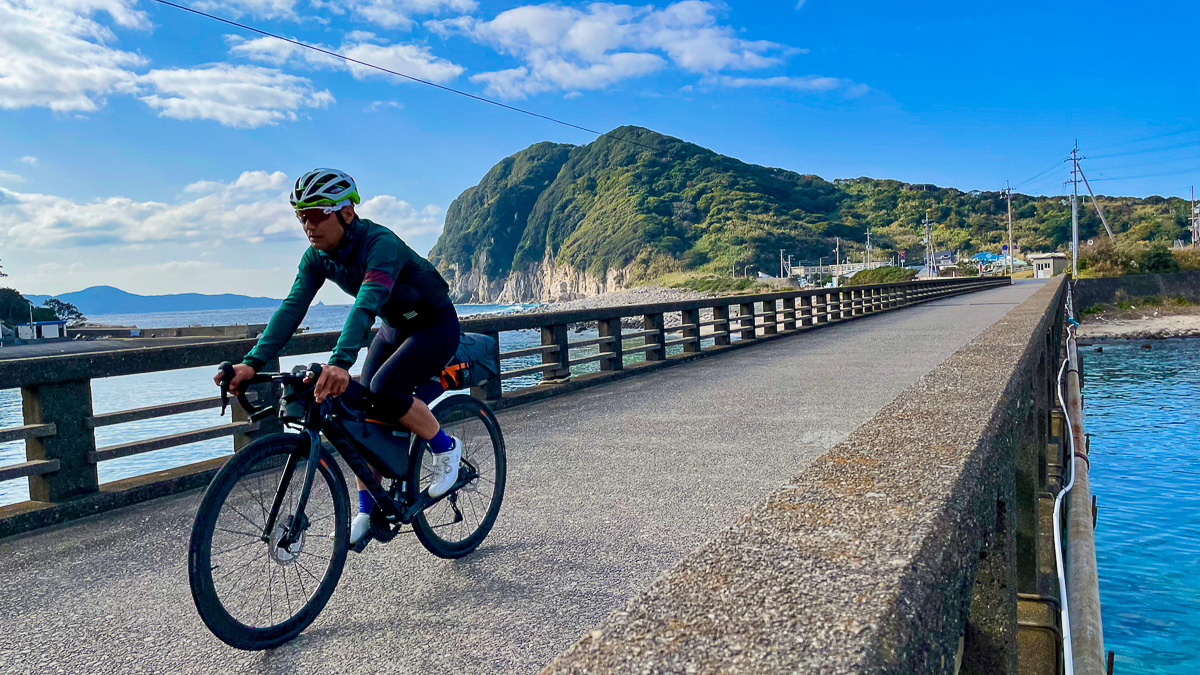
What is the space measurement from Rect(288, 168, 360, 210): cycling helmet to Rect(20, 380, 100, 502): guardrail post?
3.09 m

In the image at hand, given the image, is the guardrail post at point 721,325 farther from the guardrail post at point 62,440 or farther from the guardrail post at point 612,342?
the guardrail post at point 62,440

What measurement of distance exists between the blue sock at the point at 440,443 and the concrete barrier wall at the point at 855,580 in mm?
2087

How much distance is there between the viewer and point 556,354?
444 inches

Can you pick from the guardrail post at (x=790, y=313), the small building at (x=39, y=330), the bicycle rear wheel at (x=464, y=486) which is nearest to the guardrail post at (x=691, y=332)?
the guardrail post at (x=790, y=313)

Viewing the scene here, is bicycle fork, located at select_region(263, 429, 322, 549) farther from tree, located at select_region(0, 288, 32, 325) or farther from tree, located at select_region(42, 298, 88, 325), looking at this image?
tree, located at select_region(42, 298, 88, 325)

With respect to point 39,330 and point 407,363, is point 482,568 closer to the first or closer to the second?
point 407,363

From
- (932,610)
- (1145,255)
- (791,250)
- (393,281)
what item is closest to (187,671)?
(393,281)

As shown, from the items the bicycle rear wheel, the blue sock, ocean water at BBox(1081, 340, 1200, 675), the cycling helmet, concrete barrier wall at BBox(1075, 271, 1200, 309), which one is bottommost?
ocean water at BBox(1081, 340, 1200, 675)

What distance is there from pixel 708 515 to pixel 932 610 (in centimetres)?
358

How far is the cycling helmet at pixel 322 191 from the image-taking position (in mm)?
3529

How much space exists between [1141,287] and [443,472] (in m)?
67.0

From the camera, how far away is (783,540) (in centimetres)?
176

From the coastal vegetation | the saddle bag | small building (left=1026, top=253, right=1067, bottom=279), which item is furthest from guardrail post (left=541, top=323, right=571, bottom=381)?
the coastal vegetation

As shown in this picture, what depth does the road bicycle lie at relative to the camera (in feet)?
10.2
